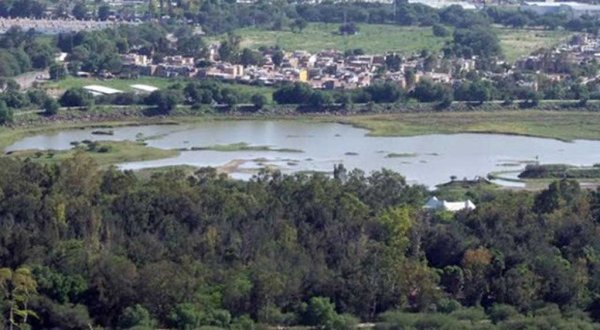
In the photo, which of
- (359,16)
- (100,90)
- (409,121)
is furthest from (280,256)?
(359,16)

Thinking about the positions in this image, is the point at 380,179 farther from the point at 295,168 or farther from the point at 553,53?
the point at 553,53

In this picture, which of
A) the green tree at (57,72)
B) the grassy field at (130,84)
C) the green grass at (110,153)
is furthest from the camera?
the green tree at (57,72)

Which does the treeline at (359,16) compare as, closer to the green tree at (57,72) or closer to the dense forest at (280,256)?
the green tree at (57,72)

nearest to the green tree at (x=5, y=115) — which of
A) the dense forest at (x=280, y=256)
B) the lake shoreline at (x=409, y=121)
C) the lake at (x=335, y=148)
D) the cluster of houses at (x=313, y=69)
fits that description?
the lake shoreline at (x=409, y=121)

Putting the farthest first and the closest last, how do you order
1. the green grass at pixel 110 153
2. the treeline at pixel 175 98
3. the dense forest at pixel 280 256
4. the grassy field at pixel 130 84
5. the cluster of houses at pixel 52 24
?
the cluster of houses at pixel 52 24, the grassy field at pixel 130 84, the treeline at pixel 175 98, the green grass at pixel 110 153, the dense forest at pixel 280 256

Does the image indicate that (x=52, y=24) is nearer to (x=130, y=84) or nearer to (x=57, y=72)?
(x=57, y=72)

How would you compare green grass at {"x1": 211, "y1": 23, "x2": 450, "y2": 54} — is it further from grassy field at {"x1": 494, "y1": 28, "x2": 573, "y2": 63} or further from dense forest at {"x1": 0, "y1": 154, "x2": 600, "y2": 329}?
dense forest at {"x1": 0, "y1": 154, "x2": 600, "y2": 329}

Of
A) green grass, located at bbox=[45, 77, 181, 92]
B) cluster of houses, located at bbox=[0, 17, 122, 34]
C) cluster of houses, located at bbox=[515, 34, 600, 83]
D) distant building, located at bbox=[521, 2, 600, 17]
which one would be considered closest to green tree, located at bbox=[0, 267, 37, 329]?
green grass, located at bbox=[45, 77, 181, 92]
